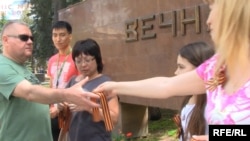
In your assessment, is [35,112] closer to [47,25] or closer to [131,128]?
[131,128]

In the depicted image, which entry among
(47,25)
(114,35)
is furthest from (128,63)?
(47,25)

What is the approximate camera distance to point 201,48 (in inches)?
91.6

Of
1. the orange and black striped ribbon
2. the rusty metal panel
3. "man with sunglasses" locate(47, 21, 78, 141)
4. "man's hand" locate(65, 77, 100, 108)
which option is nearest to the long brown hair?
the orange and black striped ribbon

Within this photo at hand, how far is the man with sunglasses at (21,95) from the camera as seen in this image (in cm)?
250

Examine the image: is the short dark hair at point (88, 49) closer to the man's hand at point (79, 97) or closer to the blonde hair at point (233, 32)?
the man's hand at point (79, 97)

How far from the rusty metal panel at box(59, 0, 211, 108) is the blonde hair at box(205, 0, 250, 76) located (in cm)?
341

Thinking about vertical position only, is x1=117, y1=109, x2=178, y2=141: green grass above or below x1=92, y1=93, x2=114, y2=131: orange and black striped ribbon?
below

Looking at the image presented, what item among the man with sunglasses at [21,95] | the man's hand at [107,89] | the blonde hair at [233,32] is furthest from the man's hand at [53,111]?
the blonde hair at [233,32]

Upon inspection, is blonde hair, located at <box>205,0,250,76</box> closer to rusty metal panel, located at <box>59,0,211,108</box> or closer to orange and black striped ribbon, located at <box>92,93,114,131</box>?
orange and black striped ribbon, located at <box>92,93,114,131</box>

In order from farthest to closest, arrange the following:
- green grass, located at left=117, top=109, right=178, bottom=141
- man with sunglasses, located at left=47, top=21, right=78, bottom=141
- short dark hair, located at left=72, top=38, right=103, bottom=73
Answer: green grass, located at left=117, top=109, right=178, bottom=141 → man with sunglasses, located at left=47, top=21, right=78, bottom=141 → short dark hair, located at left=72, top=38, right=103, bottom=73

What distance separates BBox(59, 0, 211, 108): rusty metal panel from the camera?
527 centimetres

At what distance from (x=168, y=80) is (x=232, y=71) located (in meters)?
0.34

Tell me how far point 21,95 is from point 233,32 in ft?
5.13

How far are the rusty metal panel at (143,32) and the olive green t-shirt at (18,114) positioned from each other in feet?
8.44
